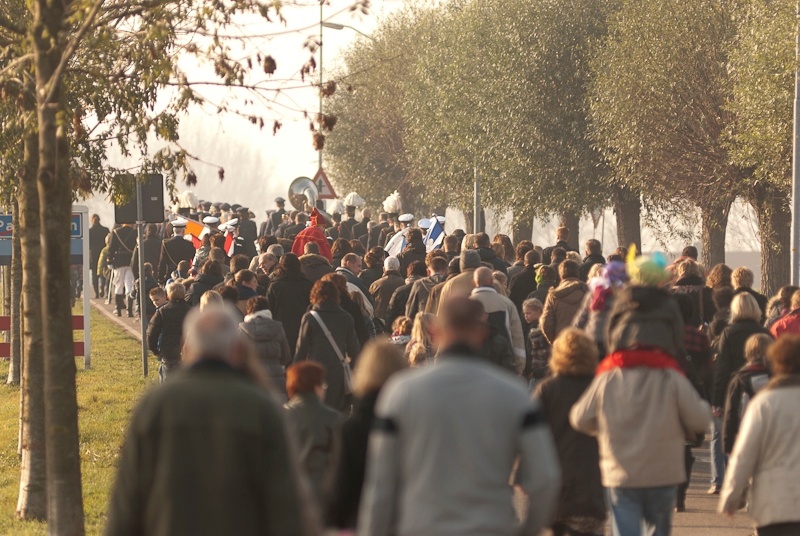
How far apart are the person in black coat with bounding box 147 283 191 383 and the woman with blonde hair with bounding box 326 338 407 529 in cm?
877

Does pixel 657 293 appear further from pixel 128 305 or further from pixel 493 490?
pixel 128 305

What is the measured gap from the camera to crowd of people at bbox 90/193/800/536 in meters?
4.84

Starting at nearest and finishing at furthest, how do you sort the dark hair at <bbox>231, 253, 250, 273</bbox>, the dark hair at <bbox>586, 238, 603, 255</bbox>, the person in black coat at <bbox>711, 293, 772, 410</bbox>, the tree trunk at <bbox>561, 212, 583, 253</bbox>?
1. the person in black coat at <bbox>711, 293, 772, 410</bbox>
2. the dark hair at <bbox>231, 253, 250, 273</bbox>
3. the dark hair at <bbox>586, 238, 603, 255</bbox>
4. the tree trunk at <bbox>561, 212, 583, 253</bbox>

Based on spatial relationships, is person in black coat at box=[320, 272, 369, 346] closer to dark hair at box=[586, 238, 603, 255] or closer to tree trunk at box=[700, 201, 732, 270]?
dark hair at box=[586, 238, 603, 255]

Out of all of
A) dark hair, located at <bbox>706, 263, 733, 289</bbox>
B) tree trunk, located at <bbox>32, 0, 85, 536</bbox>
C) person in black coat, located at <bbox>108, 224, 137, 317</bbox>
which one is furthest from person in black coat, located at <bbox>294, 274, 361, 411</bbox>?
person in black coat, located at <bbox>108, 224, 137, 317</bbox>

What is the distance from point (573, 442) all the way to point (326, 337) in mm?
4354

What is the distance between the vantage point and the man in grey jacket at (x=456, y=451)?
513cm

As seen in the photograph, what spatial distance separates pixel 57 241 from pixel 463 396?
4199mm

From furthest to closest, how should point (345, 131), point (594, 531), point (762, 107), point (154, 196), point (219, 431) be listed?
1. point (345, 131)
2. point (762, 107)
3. point (154, 196)
4. point (594, 531)
5. point (219, 431)

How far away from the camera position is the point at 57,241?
878cm

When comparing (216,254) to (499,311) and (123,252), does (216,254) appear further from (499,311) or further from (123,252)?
(123,252)

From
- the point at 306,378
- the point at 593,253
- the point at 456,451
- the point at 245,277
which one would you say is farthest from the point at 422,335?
the point at 593,253

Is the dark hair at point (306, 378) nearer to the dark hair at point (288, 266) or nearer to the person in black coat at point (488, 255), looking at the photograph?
the dark hair at point (288, 266)

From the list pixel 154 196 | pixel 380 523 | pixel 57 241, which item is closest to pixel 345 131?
pixel 154 196
